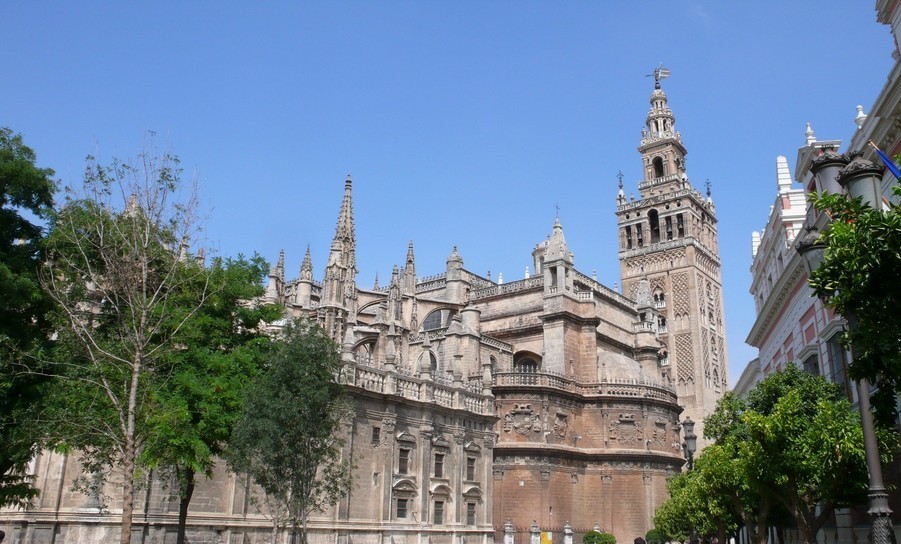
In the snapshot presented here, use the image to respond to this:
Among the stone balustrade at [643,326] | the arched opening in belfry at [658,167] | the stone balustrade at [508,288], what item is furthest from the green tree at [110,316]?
the arched opening in belfry at [658,167]

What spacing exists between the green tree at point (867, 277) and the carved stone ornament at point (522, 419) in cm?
3344

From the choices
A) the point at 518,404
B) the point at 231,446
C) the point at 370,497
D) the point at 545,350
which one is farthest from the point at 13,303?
the point at 545,350

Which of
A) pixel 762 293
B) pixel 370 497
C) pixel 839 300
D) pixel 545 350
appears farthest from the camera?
pixel 545 350

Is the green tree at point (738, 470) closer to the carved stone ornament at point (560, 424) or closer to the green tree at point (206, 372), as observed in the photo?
the green tree at point (206, 372)

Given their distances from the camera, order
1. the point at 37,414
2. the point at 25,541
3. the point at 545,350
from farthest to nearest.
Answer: the point at 545,350 → the point at 25,541 → the point at 37,414

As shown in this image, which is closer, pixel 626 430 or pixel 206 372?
pixel 206 372

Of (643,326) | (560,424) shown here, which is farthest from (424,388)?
(643,326)

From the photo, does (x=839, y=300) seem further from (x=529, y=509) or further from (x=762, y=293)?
(x=529, y=509)

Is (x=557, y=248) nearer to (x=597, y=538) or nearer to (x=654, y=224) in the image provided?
(x=597, y=538)

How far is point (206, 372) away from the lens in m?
20.7

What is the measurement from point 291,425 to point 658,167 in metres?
62.5

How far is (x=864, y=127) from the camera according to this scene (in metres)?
17.5

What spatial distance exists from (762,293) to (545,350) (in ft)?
49.9


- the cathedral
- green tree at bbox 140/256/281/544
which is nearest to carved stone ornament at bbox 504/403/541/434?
the cathedral
